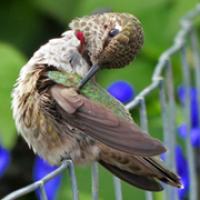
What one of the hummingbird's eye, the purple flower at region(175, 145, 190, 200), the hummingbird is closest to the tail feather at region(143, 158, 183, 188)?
the hummingbird

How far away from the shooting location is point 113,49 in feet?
9.38

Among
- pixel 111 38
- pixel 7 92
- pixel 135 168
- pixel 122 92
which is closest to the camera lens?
pixel 135 168

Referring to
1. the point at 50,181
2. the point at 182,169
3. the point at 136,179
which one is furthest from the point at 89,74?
the point at 182,169

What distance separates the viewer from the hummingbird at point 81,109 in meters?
2.73

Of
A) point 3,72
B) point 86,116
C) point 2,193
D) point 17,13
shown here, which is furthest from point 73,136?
point 17,13

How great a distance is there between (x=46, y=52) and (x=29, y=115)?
0.19m

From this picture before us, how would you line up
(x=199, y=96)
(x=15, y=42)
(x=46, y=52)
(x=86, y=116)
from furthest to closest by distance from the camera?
(x=15, y=42)
(x=199, y=96)
(x=46, y=52)
(x=86, y=116)

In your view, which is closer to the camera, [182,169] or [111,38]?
[111,38]

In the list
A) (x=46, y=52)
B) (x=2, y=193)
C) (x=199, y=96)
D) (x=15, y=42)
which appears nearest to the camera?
(x=46, y=52)

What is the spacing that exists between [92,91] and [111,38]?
0.53ft

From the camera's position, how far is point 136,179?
9.27 ft

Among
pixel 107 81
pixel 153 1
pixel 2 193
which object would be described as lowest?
pixel 2 193

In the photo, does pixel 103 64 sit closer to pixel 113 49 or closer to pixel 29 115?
pixel 113 49

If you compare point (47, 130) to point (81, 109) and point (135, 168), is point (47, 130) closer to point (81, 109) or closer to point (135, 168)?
point (81, 109)
